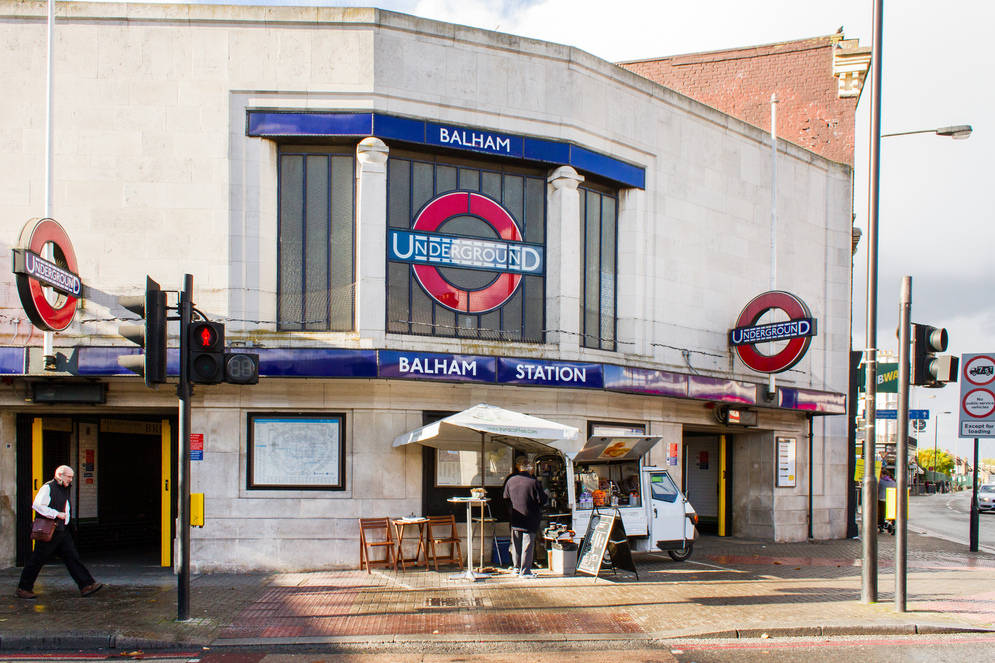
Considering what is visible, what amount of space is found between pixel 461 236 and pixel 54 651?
872 cm

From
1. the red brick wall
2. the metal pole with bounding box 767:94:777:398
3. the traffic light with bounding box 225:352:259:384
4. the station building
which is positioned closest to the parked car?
the red brick wall

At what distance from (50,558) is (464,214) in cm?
820

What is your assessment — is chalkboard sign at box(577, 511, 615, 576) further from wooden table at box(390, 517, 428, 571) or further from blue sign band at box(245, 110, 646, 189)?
blue sign band at box(245, 110, 646, 189)

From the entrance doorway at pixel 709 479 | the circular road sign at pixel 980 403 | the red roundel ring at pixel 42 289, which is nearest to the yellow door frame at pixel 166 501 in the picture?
the red roundel ring at pixel 42 289

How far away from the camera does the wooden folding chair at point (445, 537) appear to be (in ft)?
43.9

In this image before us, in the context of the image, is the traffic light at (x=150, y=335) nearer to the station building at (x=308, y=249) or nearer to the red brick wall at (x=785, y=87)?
the station building at (x=308, y=249)

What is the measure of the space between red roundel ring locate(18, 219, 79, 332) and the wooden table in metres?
5.88

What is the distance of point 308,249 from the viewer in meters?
14.2

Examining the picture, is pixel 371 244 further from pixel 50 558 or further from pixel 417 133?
pixel 50 558

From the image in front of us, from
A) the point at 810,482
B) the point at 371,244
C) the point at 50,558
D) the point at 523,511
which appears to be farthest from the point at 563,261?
the point at 810,482

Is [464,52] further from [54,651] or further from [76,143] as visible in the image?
[54,651]

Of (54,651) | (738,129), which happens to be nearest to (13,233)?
(54,651)

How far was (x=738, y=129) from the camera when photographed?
18922 millimetres

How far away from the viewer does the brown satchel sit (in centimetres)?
1055
